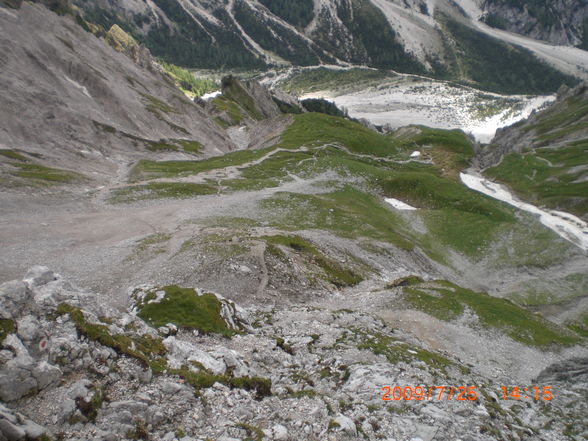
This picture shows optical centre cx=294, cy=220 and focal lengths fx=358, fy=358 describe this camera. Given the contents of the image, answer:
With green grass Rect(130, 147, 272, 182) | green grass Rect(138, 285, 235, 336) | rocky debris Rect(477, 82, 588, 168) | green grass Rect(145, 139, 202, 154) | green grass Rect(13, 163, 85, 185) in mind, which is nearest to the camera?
green grass Rect(138, 285, 235, 336)

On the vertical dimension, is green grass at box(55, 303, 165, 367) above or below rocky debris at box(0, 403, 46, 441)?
below

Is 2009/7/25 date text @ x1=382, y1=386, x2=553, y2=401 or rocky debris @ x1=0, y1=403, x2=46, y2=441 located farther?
2009/7/25 date text @ x1=382, y1=386, x2=553, y2=401

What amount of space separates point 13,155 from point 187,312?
63.7m

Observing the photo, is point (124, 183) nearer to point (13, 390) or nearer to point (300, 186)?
point (300, 186)

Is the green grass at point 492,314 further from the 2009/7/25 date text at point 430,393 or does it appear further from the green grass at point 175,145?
the green grass at point 175,145

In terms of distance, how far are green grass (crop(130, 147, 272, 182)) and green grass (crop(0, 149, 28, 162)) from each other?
725 inches

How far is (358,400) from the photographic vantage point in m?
16.4

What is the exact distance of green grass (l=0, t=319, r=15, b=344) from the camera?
12193mm

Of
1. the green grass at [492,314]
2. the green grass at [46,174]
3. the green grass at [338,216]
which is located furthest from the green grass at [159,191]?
the green grass at [492,314]

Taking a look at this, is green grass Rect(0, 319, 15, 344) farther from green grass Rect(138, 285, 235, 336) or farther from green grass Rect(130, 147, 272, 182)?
green grass Rect(130, 147, 272, 182)

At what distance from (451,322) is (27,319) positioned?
106 feet

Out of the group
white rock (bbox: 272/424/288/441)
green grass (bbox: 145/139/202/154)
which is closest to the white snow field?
white rock (bbox: 272/424/288/441)

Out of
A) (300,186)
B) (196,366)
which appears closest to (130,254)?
(196,366)

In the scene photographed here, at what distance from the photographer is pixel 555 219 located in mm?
81438
